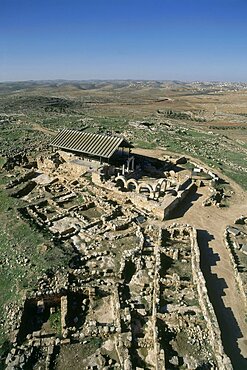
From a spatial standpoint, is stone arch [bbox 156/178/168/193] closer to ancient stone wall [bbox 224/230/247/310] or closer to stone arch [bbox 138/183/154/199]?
stone arch [bbox 138/183/154/199]

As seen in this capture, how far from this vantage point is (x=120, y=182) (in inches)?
1334

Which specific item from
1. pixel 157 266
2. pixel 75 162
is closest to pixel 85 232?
pixel 157 266

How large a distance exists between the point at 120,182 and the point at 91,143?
7128 mm

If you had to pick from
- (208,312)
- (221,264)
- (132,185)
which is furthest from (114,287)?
(132,185)

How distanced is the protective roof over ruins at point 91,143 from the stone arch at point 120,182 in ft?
10.3

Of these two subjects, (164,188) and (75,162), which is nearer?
(164,188)

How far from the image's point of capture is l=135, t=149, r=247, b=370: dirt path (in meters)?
16.3

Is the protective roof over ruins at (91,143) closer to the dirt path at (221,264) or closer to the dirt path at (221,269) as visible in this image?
the dirt path at (221,264)

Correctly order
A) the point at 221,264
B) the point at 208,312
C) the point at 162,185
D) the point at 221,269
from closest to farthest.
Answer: the point at 208,312 → the point at 221,269 → the point at 221,264 → the point at 162,185

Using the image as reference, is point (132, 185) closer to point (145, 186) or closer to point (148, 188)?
point (145, 186)

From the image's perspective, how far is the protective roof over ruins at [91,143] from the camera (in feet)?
118

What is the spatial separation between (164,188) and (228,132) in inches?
1804

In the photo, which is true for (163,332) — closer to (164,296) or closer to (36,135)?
(164,296)

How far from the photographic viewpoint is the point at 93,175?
34.3 metres
